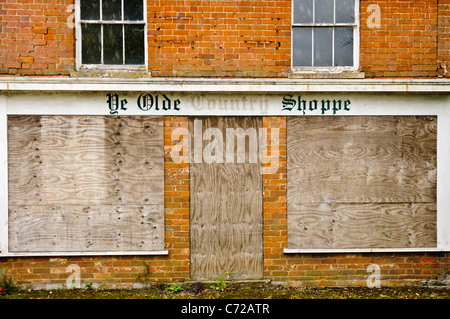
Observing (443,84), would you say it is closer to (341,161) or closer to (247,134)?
(341,161)

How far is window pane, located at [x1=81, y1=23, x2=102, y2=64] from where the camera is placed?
18.6 ft

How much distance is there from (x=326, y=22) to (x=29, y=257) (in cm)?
599

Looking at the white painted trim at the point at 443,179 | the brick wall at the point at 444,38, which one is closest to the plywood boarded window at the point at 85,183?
the white painted trim at the point at 443,179

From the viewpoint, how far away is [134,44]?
5.70 m

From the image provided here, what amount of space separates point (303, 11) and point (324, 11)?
34 cm

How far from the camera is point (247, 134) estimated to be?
5.62 meters

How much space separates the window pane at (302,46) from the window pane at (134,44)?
2.44 metres

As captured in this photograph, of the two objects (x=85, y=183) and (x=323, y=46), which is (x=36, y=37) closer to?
(x=85, y=183)

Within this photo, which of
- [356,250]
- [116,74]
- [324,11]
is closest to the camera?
[116,74]

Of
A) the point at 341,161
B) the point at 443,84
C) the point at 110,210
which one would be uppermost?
the point at 443,84

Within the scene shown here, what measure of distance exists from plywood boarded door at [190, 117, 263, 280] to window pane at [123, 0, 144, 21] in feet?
7.29

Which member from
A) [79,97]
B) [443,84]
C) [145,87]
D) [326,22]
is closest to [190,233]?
[145,87]

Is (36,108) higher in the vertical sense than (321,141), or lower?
higher

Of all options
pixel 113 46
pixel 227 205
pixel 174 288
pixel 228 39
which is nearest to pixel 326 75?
pixel 228 39
